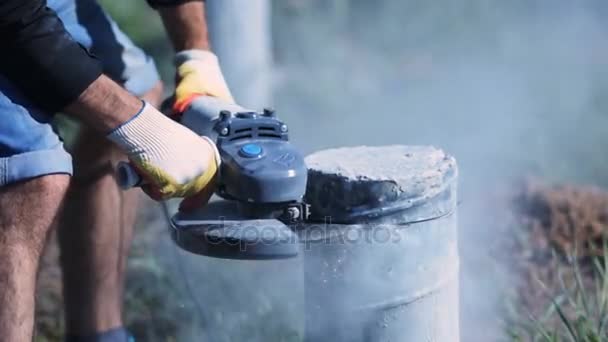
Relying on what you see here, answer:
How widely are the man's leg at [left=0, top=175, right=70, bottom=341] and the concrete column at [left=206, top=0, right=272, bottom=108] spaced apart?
1252mm

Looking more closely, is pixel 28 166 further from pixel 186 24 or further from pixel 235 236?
pixel 186 24

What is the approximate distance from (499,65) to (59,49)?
3.58m

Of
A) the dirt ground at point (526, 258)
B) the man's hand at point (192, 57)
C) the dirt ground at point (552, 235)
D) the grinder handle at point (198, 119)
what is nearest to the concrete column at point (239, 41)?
the man's hand at point (192, 57)

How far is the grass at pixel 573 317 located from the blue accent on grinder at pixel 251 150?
934 mm

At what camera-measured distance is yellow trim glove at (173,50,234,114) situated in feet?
9.44

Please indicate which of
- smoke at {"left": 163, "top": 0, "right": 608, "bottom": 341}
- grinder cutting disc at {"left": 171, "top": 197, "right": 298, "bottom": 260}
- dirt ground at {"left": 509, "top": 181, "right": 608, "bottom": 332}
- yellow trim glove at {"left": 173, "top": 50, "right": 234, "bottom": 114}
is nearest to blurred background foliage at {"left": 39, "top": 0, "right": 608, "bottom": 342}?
smoke at {"left": 163, "top": 0, "right": 608, "bottom": 341}

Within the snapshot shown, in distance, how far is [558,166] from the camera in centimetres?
454

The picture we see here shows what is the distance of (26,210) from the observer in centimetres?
248

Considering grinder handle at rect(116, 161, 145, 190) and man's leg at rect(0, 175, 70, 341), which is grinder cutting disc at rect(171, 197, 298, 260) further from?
man's leg at rect(0, 175, 70, 341)

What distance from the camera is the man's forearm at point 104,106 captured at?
8.14ft

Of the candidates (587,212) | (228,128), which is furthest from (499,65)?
(228,128)

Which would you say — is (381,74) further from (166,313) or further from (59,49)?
(59,49)

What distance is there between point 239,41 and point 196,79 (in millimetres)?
798

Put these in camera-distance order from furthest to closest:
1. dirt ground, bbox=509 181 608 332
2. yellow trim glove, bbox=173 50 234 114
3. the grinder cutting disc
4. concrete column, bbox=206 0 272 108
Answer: concrete column, bbox=206 0 272 108
dirt ground, bbox=509 181 608 332
yellow trim glove, bbox=173 50 234 114
the grinder cutting disc
